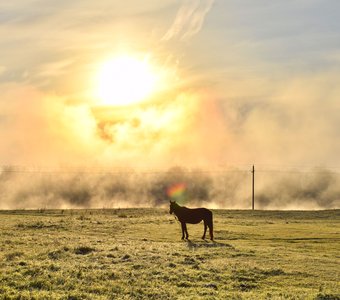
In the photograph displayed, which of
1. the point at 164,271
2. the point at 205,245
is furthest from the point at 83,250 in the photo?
the point at 205,245

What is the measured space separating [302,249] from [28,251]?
20.3 metres

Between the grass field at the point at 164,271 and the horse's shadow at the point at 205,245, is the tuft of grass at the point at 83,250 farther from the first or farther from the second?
the horse's shadow at the point at 205,245

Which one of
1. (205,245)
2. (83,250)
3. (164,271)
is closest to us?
(164,271)

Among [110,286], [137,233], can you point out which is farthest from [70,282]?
[137,233]

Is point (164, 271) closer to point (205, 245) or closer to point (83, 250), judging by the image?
point (83, 250)

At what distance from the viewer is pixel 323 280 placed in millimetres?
26625

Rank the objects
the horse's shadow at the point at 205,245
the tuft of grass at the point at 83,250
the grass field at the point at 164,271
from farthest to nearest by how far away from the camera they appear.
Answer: the horse's shadow at the point at 205,245, the tuft of grass at the point at 83,250, the grass field at the point at 164,271

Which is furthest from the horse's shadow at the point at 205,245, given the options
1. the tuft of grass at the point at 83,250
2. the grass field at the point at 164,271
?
the tuft of grass at the point at 83,250

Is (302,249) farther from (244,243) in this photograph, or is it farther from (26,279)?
(26,279)

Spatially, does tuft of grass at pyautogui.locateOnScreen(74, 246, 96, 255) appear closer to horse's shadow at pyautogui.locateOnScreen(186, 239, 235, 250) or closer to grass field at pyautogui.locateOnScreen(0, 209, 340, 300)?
grass field at pyautogui.locateOnScreen(0, 209, 340, 300)

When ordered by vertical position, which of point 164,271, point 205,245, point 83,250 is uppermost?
point 83,250

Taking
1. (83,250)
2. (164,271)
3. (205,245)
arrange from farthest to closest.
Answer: (205,245) < (83,250) < (164,271)

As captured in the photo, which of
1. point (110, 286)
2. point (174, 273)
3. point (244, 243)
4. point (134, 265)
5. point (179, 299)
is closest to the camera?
point (179, 299)

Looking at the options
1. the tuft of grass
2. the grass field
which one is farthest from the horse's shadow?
the tuft of grass
